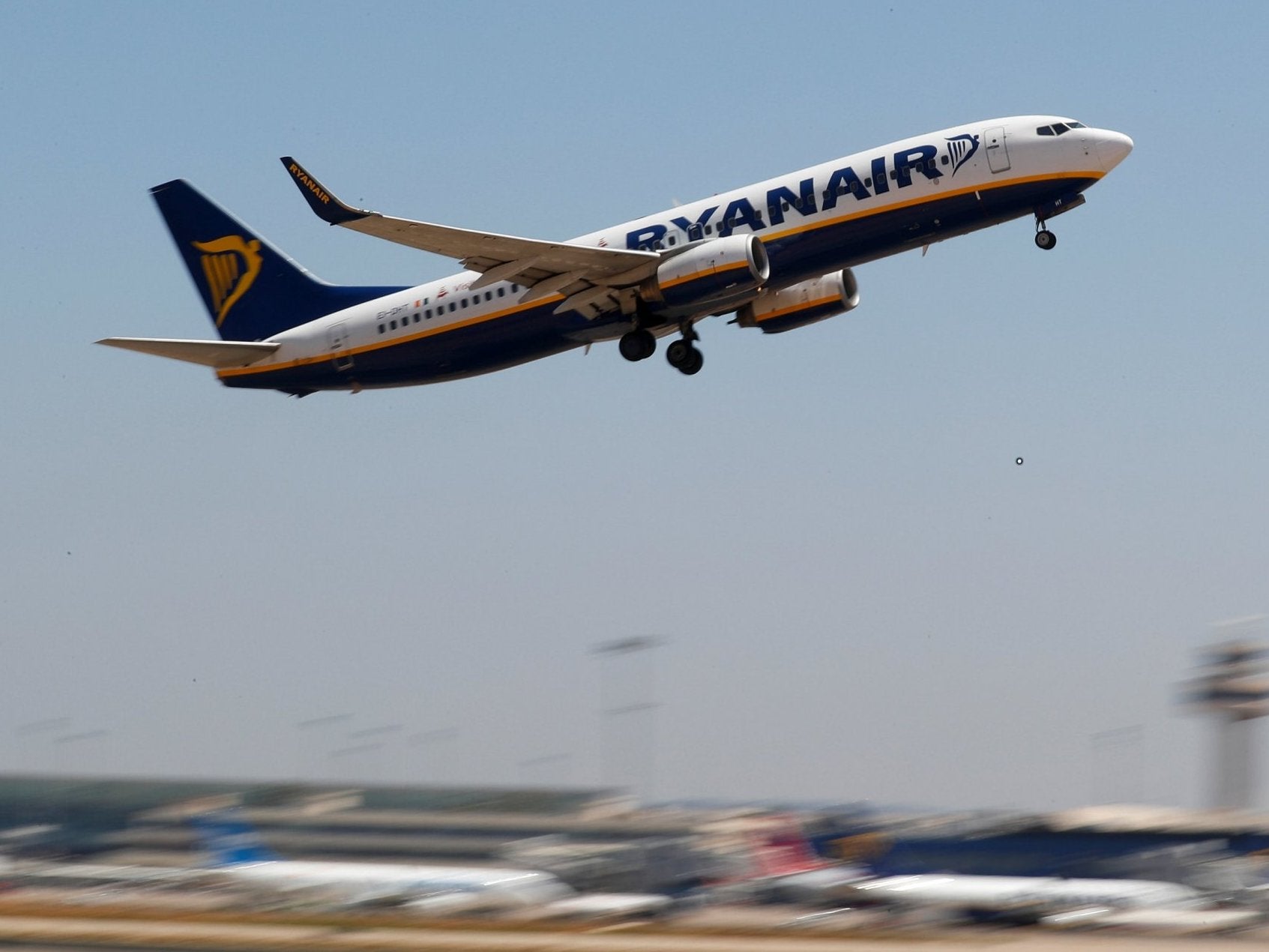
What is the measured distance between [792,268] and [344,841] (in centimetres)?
3505

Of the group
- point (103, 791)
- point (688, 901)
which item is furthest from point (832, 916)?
point (103, 791)

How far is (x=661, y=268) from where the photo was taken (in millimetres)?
40344

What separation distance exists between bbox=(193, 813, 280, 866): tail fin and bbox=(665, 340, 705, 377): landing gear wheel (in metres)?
19.1

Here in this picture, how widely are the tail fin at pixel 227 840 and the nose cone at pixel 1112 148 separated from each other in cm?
3082

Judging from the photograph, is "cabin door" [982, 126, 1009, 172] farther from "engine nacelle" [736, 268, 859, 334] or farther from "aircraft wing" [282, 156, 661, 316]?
"aircraft wing" [282, 156, 661, 316]

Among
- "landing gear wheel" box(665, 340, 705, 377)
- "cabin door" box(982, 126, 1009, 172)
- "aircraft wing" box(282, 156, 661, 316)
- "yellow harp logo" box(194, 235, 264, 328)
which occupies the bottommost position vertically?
"landing gear wheel" box(665, 340, 705, 377)

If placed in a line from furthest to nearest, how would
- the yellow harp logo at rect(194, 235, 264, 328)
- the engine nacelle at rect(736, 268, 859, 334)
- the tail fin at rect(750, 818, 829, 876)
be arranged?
the yellow harp logo at rect(194, 235, 264, 328) < the engine nacelle at rect(736, 268, 859, 334) < the tail fin at rect(750, 818, 829, 876)

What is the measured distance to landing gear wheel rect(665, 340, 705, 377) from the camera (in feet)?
145

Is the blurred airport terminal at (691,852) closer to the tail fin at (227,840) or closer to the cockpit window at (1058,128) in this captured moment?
the tail fin at (227,840)

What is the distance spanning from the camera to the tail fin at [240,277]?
1829 inches

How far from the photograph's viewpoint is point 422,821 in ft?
220

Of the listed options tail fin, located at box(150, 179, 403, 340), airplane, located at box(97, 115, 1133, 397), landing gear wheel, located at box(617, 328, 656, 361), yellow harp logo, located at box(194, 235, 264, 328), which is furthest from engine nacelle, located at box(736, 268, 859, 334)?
yellow harp logo, located at box(194, 235, 264, 328)

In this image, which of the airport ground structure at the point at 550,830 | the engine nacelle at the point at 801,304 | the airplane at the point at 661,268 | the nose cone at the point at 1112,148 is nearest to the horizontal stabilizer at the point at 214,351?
the airplane at the point at 661,268

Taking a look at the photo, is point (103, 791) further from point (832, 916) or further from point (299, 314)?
point (832, 916)
